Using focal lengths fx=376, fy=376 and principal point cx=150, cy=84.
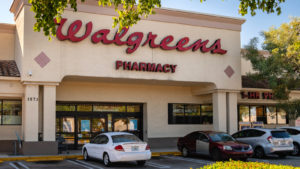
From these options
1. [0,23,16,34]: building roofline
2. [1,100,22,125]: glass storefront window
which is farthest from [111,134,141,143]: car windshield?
[0,23,16,34]: building roofline

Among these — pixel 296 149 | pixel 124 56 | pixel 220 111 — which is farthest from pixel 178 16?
pixel 296 149

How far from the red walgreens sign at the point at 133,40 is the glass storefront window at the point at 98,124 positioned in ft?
17.8

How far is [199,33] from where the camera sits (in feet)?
76.1

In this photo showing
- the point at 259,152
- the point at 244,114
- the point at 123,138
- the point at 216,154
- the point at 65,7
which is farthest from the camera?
the point at 244,114

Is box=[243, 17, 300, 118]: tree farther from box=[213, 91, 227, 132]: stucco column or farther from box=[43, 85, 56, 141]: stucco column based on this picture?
box=[43, 85, 56, 141]: stucco column

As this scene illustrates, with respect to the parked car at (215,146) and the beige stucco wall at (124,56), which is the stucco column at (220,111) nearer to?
the beige stucco wall at (124,56)

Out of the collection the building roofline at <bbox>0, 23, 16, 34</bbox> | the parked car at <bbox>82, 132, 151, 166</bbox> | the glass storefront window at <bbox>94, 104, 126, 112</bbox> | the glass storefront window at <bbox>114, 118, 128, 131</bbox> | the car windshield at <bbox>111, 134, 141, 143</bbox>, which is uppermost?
the building roofline at <bbox>0, 23, 16, 34</bbox>

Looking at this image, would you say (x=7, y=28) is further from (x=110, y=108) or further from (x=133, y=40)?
(x=110, y=108)

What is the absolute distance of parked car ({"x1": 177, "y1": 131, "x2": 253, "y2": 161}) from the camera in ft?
56.6

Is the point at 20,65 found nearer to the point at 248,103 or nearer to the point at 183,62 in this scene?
the point at 183,62

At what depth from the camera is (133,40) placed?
69.3 ft

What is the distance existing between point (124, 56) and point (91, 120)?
513 centimetres

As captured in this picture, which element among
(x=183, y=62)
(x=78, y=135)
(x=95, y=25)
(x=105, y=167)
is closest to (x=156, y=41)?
(x=183, y=62)

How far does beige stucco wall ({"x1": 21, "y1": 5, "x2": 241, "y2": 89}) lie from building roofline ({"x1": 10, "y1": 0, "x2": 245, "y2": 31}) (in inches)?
9.6
